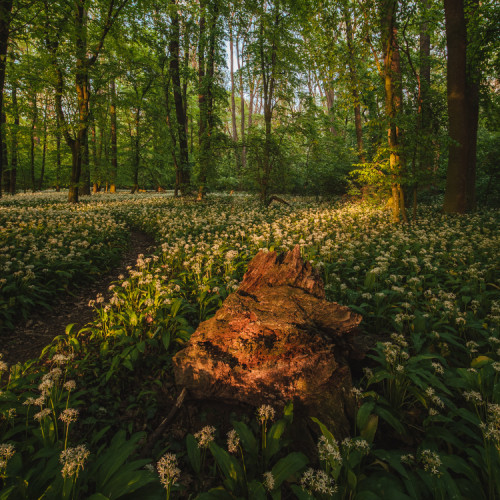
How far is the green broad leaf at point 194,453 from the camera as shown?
79.7 inches

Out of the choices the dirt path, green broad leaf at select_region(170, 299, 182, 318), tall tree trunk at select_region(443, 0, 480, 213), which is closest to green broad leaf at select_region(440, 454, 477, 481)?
green broad leaf at select_region(170, 299, 182, 318)

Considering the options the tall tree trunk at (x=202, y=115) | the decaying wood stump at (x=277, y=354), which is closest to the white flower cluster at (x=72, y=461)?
the decaying wood stump at (x=277, y=354)

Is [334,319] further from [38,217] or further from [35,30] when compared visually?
[35,30]

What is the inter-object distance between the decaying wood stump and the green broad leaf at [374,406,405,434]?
0.27 meters

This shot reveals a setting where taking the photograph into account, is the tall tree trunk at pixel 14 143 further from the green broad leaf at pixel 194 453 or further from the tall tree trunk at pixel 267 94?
the green broad leaf at pixel 194 453

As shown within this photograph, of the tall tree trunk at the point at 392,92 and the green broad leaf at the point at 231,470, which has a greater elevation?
the tall tree trunk at the point at 392,92

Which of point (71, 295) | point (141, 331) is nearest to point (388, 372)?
point (141, 331)

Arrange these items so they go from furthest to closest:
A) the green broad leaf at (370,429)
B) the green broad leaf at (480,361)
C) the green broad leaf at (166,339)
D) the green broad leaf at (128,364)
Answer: the green broad leaf at (166,339), the green broad leaf at (128,364), the green broad leaf at (480,361), the green broad leaf at (370,429)

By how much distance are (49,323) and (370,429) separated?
5538 mm

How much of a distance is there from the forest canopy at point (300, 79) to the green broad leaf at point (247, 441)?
30.2 feet

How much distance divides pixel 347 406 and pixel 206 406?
1441 millimetres

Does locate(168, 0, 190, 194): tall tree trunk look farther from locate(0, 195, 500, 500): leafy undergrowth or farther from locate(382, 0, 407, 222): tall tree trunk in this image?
locate(0, 195, 500, 500): leafy undergrowth

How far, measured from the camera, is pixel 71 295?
5.68 m

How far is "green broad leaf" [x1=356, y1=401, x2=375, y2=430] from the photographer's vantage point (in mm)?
2215
